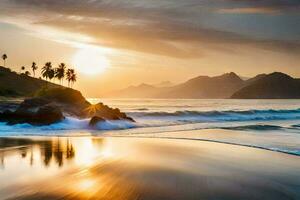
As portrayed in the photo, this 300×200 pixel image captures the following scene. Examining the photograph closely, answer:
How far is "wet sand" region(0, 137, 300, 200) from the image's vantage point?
44.5ft

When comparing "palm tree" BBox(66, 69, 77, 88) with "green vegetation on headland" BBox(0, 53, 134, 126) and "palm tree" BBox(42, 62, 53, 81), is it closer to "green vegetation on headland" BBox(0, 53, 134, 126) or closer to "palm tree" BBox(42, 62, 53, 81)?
"palm tree" BBox(42, 62, 53, 81)

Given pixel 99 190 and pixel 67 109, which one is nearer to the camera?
pixel 99 190

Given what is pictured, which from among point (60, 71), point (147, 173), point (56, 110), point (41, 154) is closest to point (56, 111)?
point (56, 110)

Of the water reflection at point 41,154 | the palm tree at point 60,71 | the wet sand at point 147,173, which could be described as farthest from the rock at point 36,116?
the palm tree at point 60,71

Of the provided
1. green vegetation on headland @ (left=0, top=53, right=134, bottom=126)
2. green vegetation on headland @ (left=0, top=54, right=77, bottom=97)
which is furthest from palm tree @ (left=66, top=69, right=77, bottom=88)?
green vegetation on headland @ (left=0, top=53, right=134, bottom=126)

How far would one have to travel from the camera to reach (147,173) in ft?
57.0

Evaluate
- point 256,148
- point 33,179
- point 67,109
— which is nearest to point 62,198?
point 33,179

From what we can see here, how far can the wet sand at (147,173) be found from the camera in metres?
13.6

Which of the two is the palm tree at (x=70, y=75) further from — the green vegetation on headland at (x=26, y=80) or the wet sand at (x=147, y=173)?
the wet sand at (x=147, y=173)

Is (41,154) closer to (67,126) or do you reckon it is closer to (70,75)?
(67,126)

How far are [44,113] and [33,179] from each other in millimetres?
34695

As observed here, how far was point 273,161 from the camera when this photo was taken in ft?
68.0

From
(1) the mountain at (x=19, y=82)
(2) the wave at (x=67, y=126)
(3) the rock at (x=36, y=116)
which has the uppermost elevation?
(1) the mountain at (x=19, y=82)

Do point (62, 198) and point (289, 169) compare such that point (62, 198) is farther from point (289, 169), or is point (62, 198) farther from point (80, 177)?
point (289, 169)
